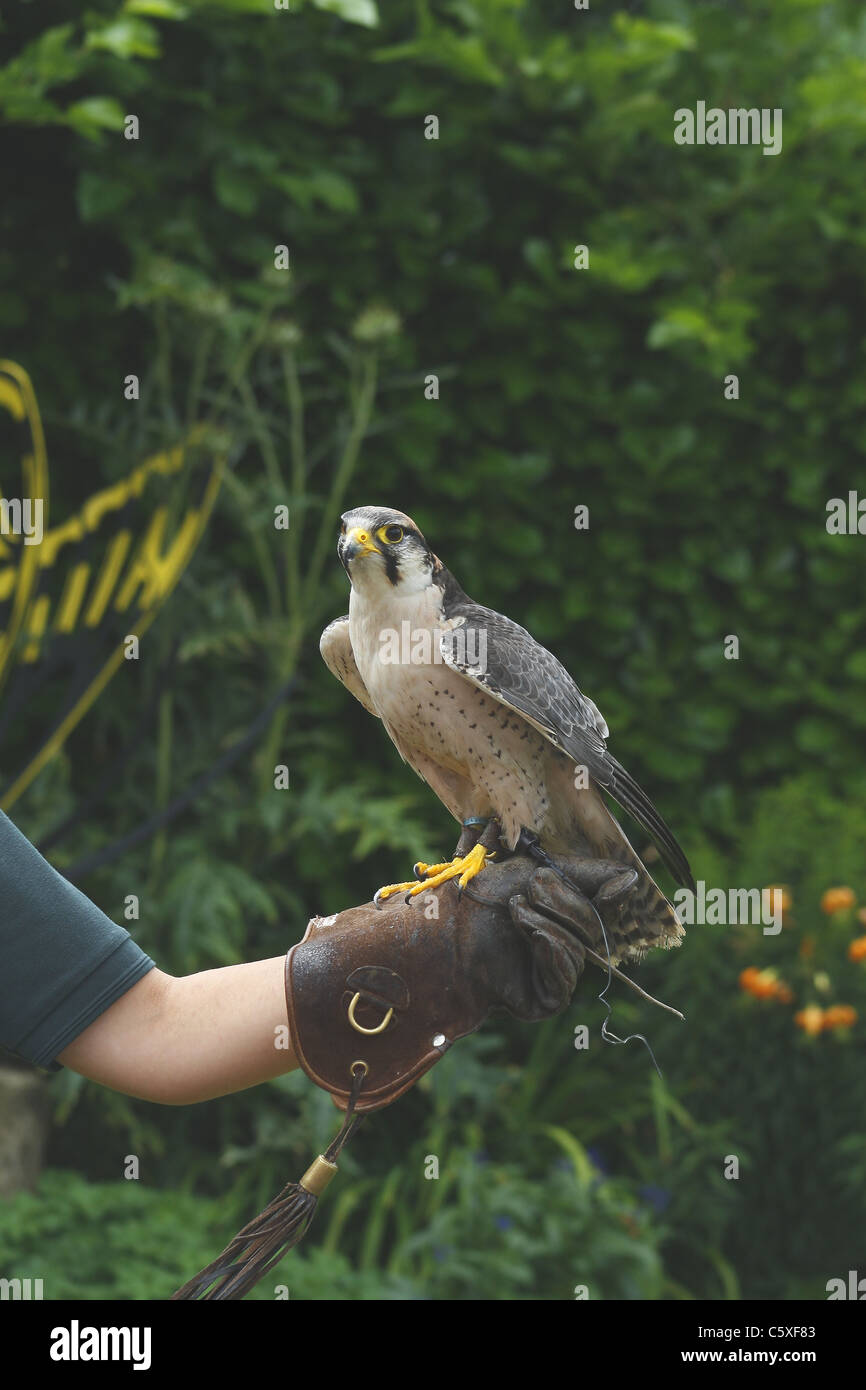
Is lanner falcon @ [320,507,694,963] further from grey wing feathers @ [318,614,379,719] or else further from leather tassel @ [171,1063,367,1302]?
leather tassel @ [171,1063,367,1302]

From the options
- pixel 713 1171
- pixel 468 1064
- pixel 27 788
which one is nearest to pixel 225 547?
pixel 27 788

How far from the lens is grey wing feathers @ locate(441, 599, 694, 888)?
1473 mm

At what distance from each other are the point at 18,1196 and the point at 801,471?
101 inches

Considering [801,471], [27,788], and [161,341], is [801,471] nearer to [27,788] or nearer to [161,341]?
[161,341]

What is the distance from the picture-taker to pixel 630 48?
10.2 ft

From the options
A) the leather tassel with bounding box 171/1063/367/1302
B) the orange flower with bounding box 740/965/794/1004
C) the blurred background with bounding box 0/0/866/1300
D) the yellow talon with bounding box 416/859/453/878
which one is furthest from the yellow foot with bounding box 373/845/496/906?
the orange flower with bounding box 740/965/794/1004

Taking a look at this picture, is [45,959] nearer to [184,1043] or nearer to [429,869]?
[184,1043]

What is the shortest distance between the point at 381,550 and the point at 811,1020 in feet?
6.14

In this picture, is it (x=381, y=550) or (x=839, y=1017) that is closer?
(x=381, y=550)

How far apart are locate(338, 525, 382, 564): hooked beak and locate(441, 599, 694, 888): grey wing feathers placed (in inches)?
5.5

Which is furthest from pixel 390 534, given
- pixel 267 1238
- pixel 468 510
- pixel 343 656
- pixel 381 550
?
pixel 468 510

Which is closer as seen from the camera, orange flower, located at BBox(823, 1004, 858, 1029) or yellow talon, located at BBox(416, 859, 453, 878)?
yellow talon, located at BBox(416, 859, 453, 878)

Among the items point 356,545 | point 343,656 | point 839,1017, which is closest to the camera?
point 356,545

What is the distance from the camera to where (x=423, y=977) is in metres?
1.41
